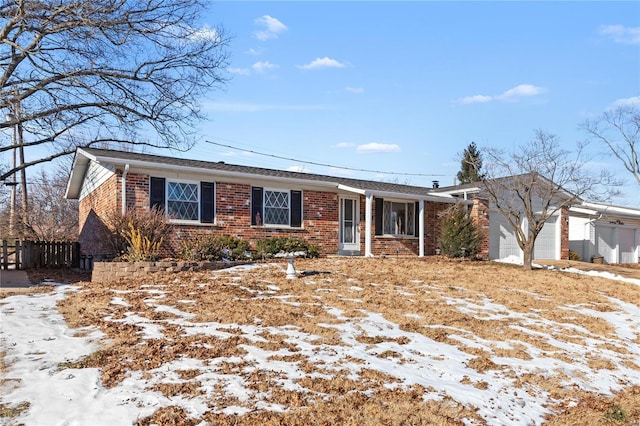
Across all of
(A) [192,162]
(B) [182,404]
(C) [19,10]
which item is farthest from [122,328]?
(A) [192,162]

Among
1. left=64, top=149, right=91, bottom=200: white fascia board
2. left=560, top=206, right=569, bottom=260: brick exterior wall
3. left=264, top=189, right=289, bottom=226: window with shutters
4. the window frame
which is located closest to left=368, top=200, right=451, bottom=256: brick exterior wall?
the window frame

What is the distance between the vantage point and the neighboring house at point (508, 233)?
1992 cm

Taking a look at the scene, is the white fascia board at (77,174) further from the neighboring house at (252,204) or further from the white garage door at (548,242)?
the white garage door at (548,242)

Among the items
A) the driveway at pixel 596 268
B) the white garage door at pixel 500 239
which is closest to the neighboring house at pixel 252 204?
the white garage door at pixel 500 239

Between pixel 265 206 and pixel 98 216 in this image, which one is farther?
pixel 265 206

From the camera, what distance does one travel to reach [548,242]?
72.9 feet

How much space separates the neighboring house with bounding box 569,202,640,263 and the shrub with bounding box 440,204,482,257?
931cm

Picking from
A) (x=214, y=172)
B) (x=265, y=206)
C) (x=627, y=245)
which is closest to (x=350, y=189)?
(x=265, y=206)

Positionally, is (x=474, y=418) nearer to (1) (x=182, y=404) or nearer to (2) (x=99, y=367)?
(1) (x=182, y=404)

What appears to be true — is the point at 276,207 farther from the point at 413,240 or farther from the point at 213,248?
the point at 413,240

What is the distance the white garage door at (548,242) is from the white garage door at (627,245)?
22.8 ft

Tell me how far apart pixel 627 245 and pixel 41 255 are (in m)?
28.6

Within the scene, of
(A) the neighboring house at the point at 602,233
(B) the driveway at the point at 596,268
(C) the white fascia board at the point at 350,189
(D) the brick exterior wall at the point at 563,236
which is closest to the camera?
(C) the white fascia board at the point at 350,189

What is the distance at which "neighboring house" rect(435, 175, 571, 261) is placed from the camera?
19922 millimetres
